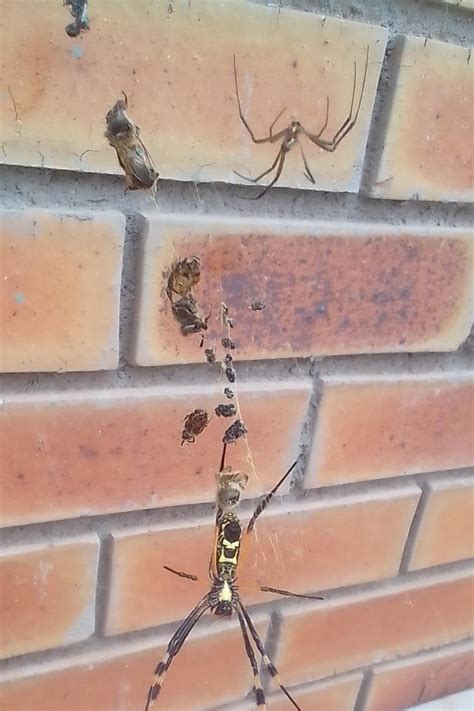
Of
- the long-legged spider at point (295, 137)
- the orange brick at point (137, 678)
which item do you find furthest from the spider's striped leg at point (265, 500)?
the long-legged spider at point (295, 137)

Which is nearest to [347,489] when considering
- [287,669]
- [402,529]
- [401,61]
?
[402,529]

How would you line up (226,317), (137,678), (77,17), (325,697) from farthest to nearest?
(325,697) → (137,678) → (226,317) → (77,17)

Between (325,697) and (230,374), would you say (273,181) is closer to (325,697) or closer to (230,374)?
(230,374)

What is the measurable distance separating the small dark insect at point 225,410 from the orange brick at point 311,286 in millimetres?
39

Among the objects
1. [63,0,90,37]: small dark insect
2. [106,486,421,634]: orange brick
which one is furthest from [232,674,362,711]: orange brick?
[63,0,90,37]: small dark insect

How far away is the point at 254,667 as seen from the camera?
62 cm

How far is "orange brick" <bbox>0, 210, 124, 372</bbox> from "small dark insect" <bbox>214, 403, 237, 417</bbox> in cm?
9

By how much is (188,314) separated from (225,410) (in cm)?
8

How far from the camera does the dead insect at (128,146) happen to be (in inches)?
15.9

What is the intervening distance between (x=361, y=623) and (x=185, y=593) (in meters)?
0.19

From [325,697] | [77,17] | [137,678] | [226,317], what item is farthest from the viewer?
[325,697]

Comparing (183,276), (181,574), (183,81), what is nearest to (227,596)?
(181,574)

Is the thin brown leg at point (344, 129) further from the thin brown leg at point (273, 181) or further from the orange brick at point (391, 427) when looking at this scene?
the orange brick at point (391, 427)

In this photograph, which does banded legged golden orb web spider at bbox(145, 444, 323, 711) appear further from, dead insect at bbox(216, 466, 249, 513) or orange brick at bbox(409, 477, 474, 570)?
orange brick at bbox(409, 477, 474, 570)
